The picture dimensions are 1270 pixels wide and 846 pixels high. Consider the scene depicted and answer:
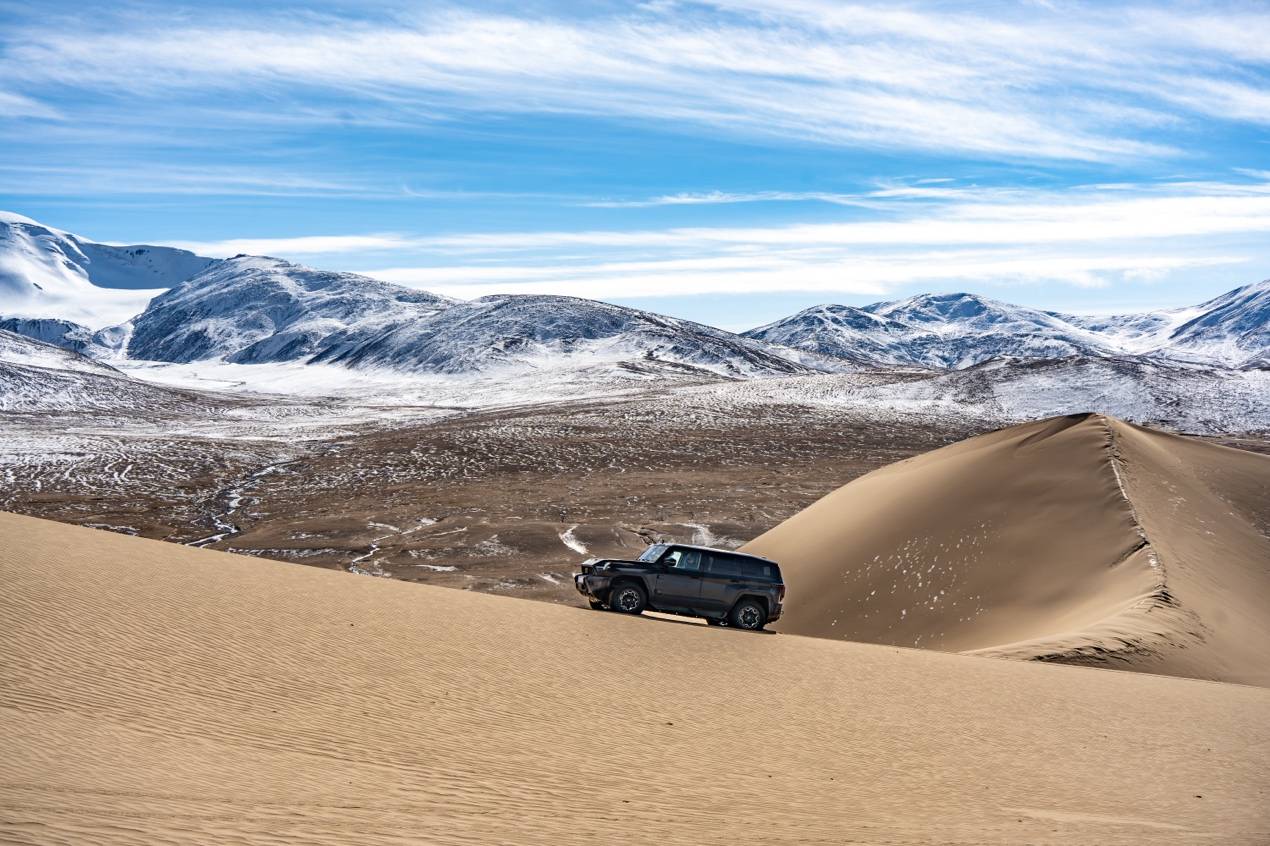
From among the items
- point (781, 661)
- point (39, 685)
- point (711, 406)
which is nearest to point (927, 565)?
point (781, 661)

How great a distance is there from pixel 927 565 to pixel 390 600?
51.8 ft

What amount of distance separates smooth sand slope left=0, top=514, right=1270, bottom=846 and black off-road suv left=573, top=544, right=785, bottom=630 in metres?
1.38

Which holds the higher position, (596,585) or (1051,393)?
(1051,393)

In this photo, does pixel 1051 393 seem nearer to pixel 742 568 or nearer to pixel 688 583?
pixel 742 568

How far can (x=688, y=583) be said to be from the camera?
21891mm

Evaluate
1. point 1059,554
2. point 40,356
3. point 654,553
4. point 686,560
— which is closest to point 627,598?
point 654,553

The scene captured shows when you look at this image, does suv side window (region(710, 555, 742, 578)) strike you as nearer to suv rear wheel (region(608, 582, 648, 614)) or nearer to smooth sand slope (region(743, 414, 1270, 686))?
suv rear wheel (region(608, 582, 648, 614))

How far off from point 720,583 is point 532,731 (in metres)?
10.0

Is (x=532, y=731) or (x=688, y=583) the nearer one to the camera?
(x=532, y=731)

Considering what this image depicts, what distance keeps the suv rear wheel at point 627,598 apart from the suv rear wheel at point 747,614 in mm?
1955

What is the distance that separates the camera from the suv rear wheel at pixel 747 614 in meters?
22.2

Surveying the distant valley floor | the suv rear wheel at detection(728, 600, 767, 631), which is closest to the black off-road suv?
the suv rear wheel at detection(728, 600, 767, 631)

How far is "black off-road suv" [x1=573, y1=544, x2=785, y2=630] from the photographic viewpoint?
21875 mm

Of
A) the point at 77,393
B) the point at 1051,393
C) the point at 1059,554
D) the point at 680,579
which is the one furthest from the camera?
the point at 77,393
